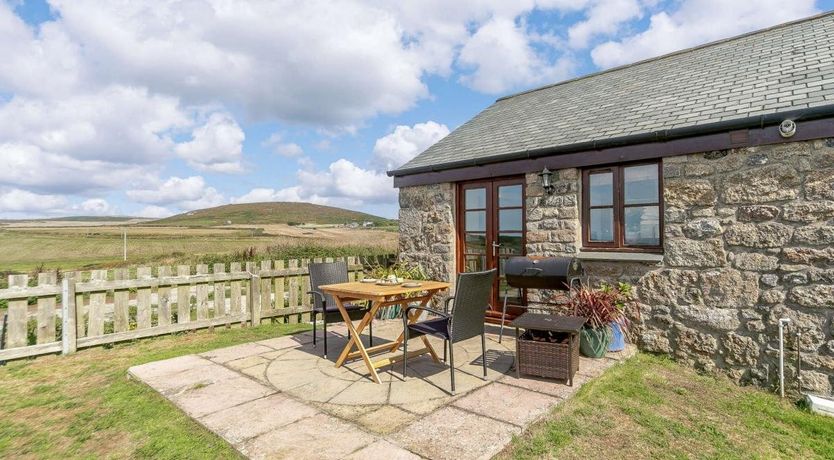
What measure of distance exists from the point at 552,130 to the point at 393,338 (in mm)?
4025

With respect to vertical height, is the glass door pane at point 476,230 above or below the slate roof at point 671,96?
below

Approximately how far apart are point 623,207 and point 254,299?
5.79 m

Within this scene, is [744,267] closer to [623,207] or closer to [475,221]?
[623,207]

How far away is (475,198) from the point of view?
6.63 m

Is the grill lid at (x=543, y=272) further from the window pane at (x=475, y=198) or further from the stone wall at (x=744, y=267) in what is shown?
the window pane at (x=475, y=198)

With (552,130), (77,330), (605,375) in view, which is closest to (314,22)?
(552,130)

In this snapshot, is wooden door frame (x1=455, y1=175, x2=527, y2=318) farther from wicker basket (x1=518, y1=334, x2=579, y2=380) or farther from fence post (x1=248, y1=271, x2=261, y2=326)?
fence post (x1=248, y1=271, x2=261, y2=326)

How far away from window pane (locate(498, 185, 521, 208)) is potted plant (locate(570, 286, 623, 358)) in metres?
2.04

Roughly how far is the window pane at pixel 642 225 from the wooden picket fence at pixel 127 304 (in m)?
5.36

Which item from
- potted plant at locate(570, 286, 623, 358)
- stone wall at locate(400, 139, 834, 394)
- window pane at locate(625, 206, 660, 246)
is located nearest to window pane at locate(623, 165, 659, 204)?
window pane at locate(625, 206, 660, 246)

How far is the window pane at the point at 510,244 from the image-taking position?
20.0 ft

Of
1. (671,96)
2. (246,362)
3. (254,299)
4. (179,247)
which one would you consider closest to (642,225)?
(671,96)

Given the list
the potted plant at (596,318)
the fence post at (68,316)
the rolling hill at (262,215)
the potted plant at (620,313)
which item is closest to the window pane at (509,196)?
the potted plant at (620,313)

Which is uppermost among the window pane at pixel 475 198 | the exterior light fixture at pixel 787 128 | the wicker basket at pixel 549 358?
the exterior light fixture at pixel 787 128
